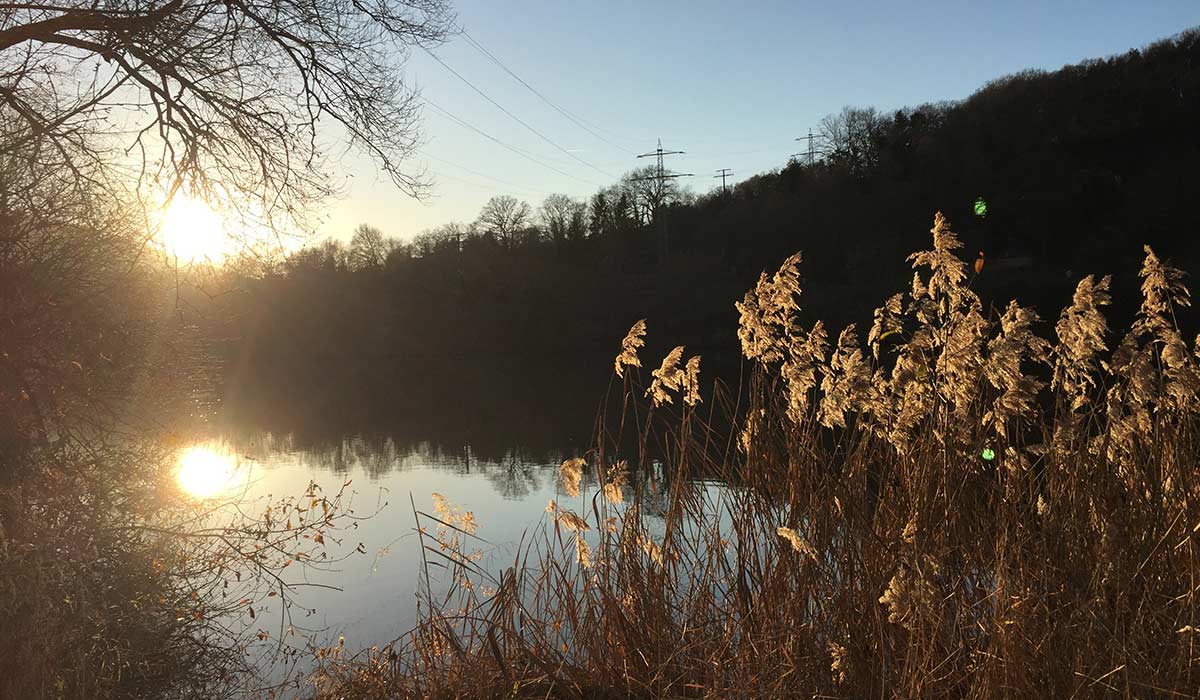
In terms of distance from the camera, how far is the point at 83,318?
8.77m

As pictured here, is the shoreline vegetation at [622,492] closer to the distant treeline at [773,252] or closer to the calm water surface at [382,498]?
the calm water surface at [382,498]

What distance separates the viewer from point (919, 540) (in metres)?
2.67

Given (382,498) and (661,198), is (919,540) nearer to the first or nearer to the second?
(382,498)

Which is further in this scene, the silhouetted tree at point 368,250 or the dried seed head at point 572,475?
the silhouetted tree at point 368,250

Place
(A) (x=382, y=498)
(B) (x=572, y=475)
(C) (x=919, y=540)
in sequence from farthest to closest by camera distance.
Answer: (A) (x=382, y=498), (B) (x=572, y=475), (C) (x=919, y=540)

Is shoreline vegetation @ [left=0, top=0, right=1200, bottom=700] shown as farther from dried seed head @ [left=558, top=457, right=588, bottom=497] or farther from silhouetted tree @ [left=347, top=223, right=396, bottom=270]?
silhouetted tree @ [left=347, top=223, right=396, bottom=270]

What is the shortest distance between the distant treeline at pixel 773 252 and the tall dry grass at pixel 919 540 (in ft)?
95.1

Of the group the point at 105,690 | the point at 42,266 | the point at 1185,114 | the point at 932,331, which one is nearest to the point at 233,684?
the point at 105,690

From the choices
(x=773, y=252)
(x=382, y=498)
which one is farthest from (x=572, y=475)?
(x=773, y=252)

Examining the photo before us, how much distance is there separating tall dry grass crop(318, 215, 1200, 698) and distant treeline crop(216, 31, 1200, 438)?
95.1 ft

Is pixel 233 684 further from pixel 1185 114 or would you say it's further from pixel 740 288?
pixel 1185 114

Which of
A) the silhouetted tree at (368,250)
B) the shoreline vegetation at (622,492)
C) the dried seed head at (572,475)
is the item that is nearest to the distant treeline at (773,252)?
the silhouetted tree at (368,250)

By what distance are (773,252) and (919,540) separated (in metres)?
42.5

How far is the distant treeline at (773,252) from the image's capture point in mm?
37625
